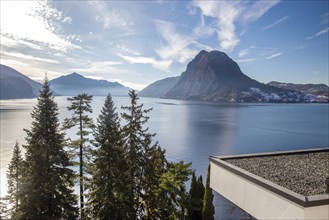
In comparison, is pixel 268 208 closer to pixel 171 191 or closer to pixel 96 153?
pixel 171 191

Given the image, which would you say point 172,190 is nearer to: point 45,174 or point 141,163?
point 141,163

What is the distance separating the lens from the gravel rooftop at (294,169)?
36.9 feet

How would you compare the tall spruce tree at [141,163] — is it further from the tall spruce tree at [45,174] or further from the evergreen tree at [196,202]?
the tall spruce tree at [45,174]

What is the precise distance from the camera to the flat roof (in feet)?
33.5

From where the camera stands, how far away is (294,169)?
1395cm

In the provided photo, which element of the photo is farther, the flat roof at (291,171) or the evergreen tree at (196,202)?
the evergreen tree at (196,202)

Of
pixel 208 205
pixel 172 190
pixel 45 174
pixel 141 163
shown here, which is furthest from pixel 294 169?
pixel 45 174

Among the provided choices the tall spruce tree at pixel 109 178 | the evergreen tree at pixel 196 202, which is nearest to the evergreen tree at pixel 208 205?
the evergreen tree at pixel 196 202

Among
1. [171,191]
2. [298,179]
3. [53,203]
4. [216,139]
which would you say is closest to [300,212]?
[298,179]

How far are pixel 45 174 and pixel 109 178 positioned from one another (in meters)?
3.97

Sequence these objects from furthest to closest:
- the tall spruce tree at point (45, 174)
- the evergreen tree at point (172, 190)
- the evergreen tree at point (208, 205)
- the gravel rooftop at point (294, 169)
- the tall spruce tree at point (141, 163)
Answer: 1. the tall spruce tree at point (141, 163)
2. the evergreen tree at point (172, 190)
3. the evergreen tree at point (208, 205)
4. the tall spruce tree at point (45, 174)
5. the gravel rooftop at point (294, 169)

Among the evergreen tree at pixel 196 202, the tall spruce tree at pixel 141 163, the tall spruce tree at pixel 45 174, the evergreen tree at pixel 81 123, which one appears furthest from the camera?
the tall spruce tree at pixel 141 163

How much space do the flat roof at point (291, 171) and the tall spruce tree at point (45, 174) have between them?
986cm

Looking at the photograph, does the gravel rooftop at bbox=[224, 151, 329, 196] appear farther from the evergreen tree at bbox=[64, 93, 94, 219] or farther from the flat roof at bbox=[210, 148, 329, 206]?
the evergreen tree at bbox=[64, 93, 94, 219]
